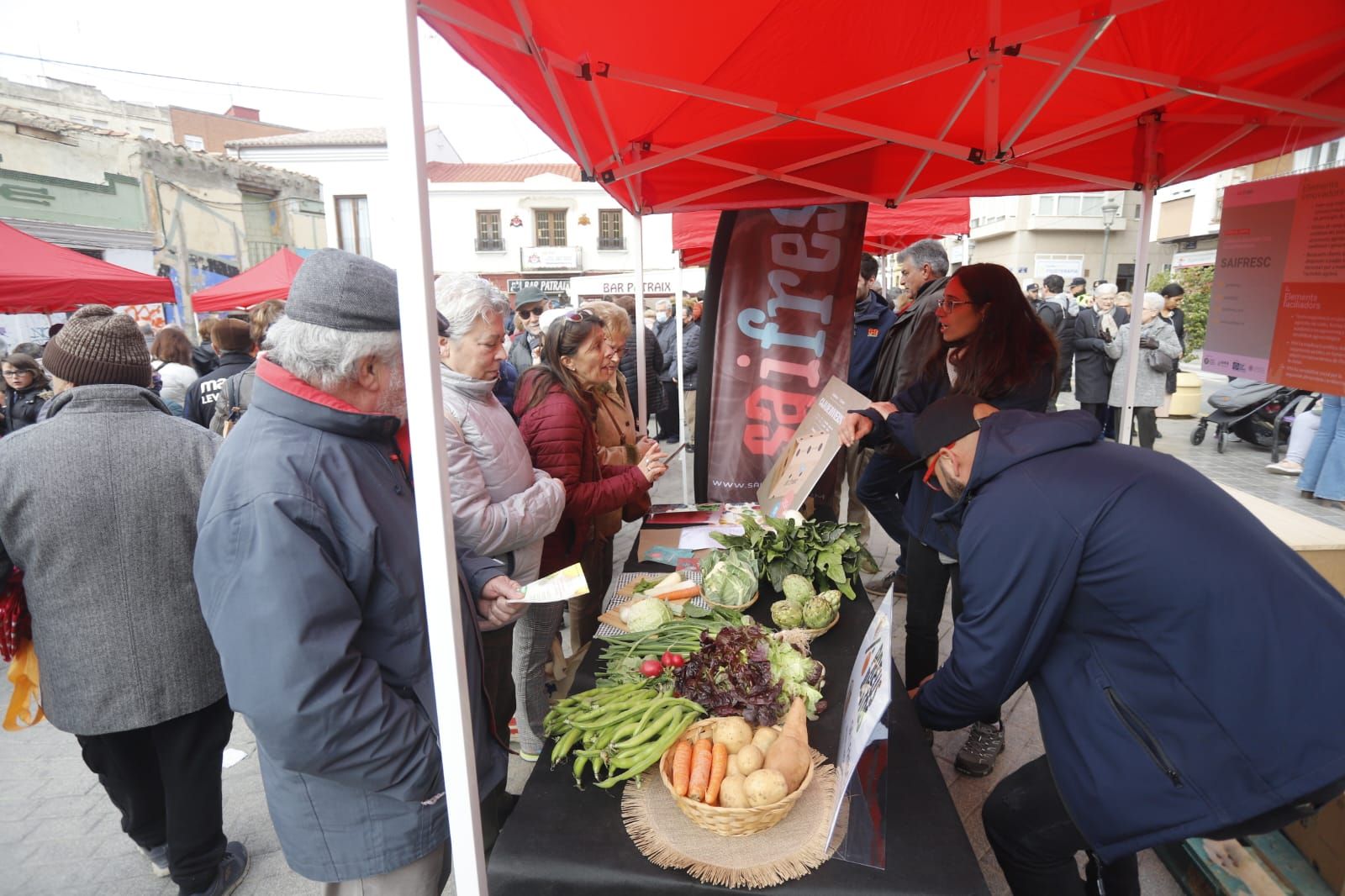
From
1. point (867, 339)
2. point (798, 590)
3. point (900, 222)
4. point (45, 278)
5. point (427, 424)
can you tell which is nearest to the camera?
point (427, 424)

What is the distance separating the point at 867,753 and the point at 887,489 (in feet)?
6.82

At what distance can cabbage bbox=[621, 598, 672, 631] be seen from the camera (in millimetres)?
2289

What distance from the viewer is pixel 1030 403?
271cm

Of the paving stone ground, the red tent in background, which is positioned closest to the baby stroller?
the paving stone ground

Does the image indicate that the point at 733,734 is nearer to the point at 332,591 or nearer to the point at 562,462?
the point at 332,591

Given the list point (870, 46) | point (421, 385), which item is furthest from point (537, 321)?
point (421, 385)

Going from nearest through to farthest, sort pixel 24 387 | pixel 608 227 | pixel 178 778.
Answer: pixel 178 778 < pixel 24 387 < pixel 608 227

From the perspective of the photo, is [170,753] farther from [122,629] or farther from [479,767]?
[479,767]

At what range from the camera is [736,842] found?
1.43 metres

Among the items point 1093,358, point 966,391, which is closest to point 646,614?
point 966,391

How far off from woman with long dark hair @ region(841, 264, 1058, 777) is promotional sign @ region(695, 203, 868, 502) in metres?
0.91

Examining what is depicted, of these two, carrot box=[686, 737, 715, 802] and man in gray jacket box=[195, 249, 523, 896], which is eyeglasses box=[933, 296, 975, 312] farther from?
man in gray jacket box=[195, 249, 523, 896]

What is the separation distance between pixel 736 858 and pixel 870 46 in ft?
8.51

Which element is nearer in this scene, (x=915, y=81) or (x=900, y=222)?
(x=915, y=81)
